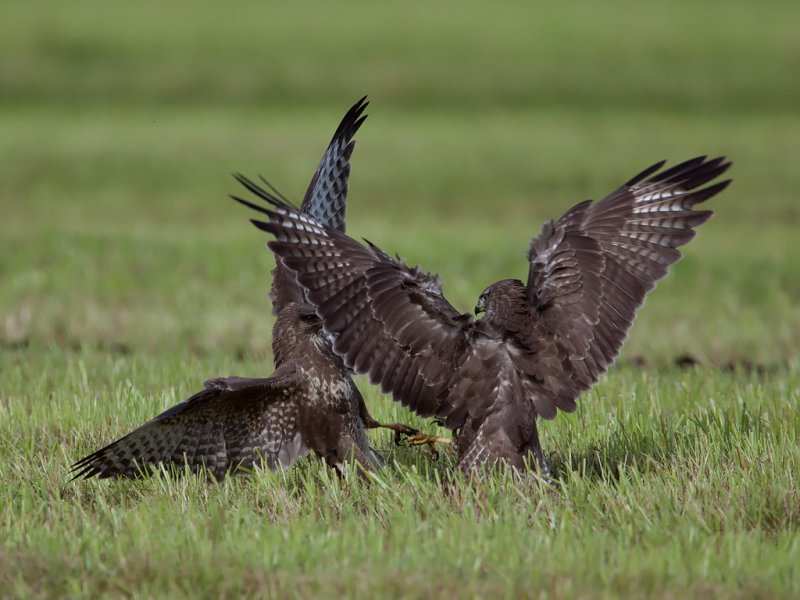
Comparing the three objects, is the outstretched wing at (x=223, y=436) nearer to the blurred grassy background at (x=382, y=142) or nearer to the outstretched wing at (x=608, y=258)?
the outstretched wing at (x=608, y=258)

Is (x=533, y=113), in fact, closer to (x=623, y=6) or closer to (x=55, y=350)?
(x=623, y=6)

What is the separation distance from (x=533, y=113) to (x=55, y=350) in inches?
743

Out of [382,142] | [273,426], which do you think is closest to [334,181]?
[273,426]

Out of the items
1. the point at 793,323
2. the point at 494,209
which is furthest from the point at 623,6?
the point at 793,323

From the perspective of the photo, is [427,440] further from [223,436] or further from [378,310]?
[223,436]

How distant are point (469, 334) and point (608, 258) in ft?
2.87

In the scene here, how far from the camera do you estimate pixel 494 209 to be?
2053 cm

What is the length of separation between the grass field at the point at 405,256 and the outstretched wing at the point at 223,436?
0.50ft

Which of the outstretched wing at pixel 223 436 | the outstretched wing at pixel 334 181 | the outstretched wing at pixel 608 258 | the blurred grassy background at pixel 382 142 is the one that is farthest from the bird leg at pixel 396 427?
the blurred grassy background at pixel 382 142

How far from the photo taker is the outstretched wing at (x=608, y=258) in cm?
573

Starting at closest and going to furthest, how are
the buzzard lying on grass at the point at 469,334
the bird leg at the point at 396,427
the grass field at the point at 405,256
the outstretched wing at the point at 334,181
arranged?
the grass field at the point at 405,256, the buzzard lying on grass at the point at 469,334, the bird leg at the point at 396,427, the outstretched wing at the point at 334,181

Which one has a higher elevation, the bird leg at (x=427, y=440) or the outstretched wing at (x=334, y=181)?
the outstretched wing at (x=334, y=181)

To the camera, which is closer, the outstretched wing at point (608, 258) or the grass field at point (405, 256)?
the grass field at point (405, 256)

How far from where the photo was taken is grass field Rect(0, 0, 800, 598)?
15.1 feet
